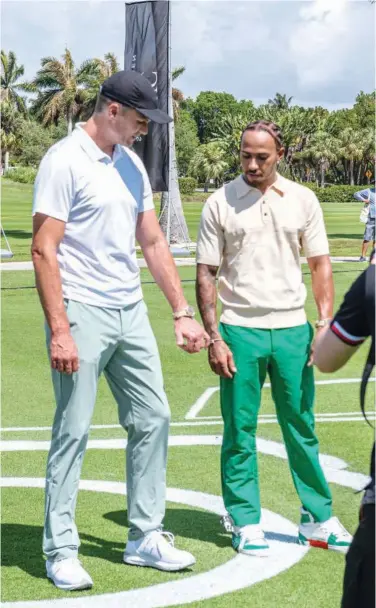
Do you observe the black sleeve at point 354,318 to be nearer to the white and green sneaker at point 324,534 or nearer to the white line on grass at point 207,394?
the white and green sneaker at point 324,534

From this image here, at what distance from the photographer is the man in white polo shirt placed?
4.80 metres

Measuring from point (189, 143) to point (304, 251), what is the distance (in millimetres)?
129999

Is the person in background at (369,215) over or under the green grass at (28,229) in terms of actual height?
over

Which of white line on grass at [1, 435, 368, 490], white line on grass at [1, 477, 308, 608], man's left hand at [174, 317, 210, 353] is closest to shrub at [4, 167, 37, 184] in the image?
white line on grass at [1, 435, 368, 490]

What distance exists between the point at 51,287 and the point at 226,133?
12728 cm

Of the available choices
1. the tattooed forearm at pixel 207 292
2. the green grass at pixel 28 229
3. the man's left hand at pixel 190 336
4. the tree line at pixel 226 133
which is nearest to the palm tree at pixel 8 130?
the tree line at pixel 226 133

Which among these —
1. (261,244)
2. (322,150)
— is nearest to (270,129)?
(261,244)

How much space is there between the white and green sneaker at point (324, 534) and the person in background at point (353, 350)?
7.84 ft

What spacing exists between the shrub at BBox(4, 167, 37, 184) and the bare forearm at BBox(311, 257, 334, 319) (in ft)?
284

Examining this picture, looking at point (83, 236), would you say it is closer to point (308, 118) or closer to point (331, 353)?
point (331, 353)

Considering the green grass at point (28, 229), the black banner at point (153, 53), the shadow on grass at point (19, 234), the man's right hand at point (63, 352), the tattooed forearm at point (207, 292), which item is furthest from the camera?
the shadow on grass at point (19, 234)

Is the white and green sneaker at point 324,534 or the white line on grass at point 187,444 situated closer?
the white and green sneaker at point 324,534

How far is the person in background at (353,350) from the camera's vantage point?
9.64 ft

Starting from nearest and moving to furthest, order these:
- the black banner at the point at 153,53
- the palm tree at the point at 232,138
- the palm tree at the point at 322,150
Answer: the black banner at the point at 153,53
the palm tree at the point at 232,138
the palm tree at the point at 322,150
